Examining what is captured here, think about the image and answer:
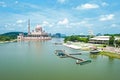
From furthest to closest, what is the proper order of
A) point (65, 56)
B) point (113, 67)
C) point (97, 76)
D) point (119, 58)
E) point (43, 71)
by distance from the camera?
point (65, 56), point (119, 58), point (113, 67), point (43, 71), point (97, 76)

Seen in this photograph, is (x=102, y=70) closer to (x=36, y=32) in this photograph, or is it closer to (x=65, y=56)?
(x=65, y=56)

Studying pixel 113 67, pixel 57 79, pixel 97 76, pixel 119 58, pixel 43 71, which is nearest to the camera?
pixel 57 79

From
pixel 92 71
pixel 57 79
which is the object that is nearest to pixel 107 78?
pixel 92 71

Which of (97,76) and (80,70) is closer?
(97,76)

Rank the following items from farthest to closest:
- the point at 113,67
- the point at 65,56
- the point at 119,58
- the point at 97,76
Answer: the point at 65,56, the point at 119,58, the point at 113,67, the point at 97,76

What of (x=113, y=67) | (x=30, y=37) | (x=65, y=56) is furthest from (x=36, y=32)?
(x=113, y=67)

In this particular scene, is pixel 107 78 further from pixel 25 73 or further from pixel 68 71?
pixel 25 73

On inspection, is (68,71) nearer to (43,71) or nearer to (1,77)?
(43,71)

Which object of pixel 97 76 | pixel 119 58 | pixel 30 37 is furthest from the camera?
pixel 30 37

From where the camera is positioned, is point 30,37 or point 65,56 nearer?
point 65,56
